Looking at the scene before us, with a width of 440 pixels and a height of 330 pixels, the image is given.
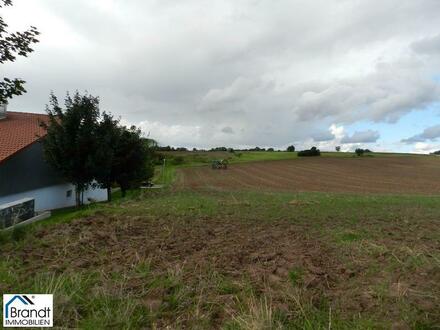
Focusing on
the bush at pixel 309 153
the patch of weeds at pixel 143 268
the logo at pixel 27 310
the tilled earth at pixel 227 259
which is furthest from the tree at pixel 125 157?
the bush at pixel 309 153

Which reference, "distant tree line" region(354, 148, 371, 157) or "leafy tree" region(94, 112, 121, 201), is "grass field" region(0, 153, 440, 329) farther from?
"distant tree line" region(354, 148, 371, 157)

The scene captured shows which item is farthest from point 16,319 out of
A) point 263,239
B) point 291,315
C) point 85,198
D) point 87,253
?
point 85,198

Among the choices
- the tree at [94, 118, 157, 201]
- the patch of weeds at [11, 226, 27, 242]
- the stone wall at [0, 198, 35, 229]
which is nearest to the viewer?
the patch of weeds at [11, 226, 27, 242]

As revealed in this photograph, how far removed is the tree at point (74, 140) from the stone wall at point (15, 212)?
243 inches

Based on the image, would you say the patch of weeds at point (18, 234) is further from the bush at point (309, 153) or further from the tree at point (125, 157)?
the bush at point (309, 153)

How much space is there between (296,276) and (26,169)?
895 inches

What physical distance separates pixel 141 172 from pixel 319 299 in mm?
26298

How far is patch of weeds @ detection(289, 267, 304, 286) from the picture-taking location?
5.02 meters

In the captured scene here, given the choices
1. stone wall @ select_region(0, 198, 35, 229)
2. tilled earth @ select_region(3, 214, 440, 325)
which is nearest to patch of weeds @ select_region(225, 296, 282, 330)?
tilled earth @ select_region(3, 214, 440, 325)

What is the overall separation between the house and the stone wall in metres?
4.04

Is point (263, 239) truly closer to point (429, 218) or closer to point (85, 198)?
point (429, 218)

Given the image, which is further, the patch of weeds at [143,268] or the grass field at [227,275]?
the patch of weeds at [143,268]

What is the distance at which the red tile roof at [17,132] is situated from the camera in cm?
2209

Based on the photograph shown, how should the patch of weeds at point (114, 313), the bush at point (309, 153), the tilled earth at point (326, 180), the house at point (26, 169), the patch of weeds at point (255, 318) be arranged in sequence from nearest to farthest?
1. the patch of weeds at point (255, 318)
2. the patch of weeds at point (114, 313)
3. the house at point (26, 169)
4. the tilled earth at point (326, 180)
5. the bush at point (309, 153)
